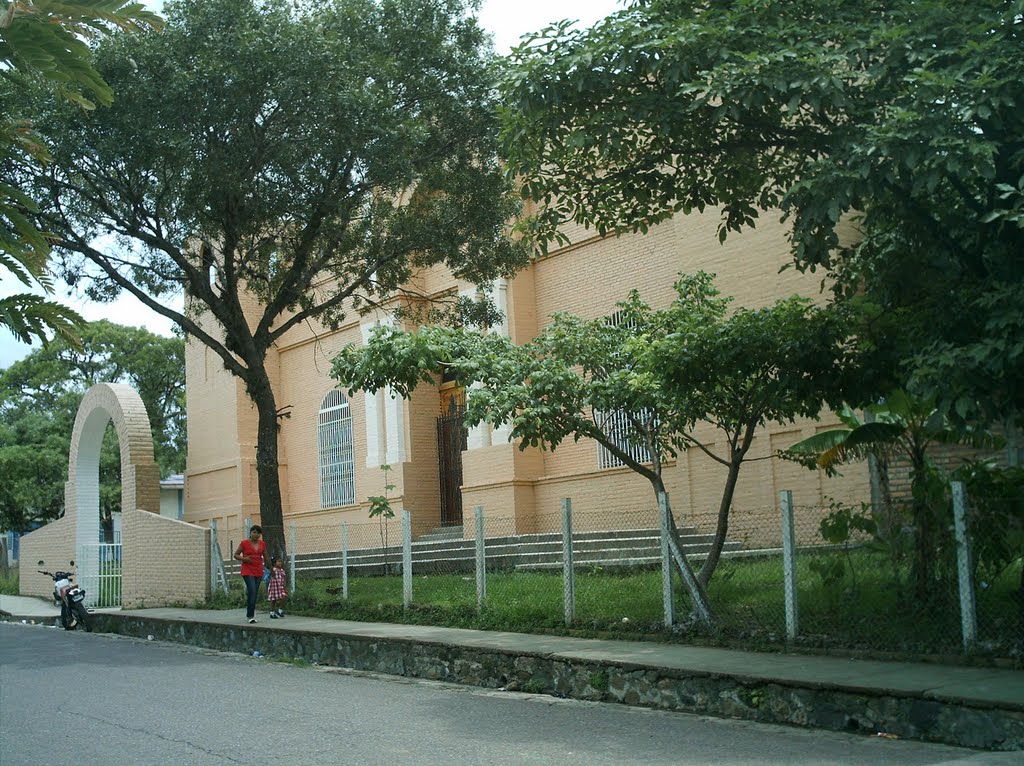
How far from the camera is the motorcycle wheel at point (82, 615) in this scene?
2047 cm

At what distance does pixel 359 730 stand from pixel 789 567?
184 inches

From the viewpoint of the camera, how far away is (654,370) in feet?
37.6

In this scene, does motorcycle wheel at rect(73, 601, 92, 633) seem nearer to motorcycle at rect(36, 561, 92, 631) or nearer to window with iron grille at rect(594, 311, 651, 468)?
motorcycle at rect(36, 561, 92, 631)

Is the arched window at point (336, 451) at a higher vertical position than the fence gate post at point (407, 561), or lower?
higher

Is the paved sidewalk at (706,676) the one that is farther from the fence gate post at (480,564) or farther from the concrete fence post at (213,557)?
the concrete fence post at (213,557)

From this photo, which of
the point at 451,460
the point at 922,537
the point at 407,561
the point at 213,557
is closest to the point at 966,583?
the point at 922,537

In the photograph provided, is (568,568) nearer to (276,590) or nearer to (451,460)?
(276,590)

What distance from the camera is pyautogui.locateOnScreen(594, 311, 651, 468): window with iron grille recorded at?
45.4 ft

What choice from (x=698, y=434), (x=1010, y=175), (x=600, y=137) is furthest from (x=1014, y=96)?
(x=698, y=434)

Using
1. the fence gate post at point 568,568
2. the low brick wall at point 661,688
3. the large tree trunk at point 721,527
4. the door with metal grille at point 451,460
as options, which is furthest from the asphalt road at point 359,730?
the door with metal grille at point 451,460

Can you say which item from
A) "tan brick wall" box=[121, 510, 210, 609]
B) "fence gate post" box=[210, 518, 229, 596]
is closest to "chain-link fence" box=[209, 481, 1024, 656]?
"fence gate post" box=[210, 518, 229, 596]

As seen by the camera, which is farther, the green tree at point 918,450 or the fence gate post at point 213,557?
the fence gate post at point 213,557

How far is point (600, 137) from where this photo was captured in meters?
10.7

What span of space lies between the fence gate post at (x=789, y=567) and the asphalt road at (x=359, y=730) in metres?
1.96
